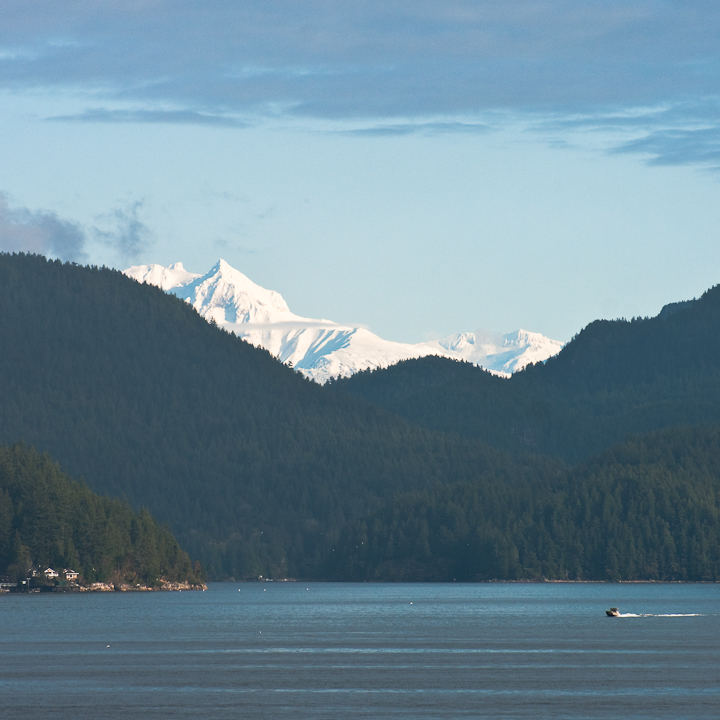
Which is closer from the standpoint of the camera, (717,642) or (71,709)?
(71,709)

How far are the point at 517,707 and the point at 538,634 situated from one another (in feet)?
221

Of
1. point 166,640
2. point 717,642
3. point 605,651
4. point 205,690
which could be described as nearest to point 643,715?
point 205,690

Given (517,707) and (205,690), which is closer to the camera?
(517,707)

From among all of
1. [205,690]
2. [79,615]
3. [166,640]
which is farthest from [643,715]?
[79,615]

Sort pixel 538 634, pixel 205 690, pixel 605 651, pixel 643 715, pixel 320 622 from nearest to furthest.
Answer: pixel 643 715, pixel 205 690, pixel 605 651, pixel 538 634, pixel 320 622

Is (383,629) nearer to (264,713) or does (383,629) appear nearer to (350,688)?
(350,688)

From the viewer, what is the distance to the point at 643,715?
81.4 m

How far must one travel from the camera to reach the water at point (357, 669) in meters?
84.6

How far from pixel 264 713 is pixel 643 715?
21.6 meters

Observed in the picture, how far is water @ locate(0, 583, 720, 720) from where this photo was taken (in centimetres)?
8462

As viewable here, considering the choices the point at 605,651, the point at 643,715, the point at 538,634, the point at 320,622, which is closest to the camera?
the point at 643,715

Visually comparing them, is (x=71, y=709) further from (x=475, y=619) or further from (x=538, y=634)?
(x=475, y=619)

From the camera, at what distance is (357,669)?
108m

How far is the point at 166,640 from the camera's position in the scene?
13800 cm
